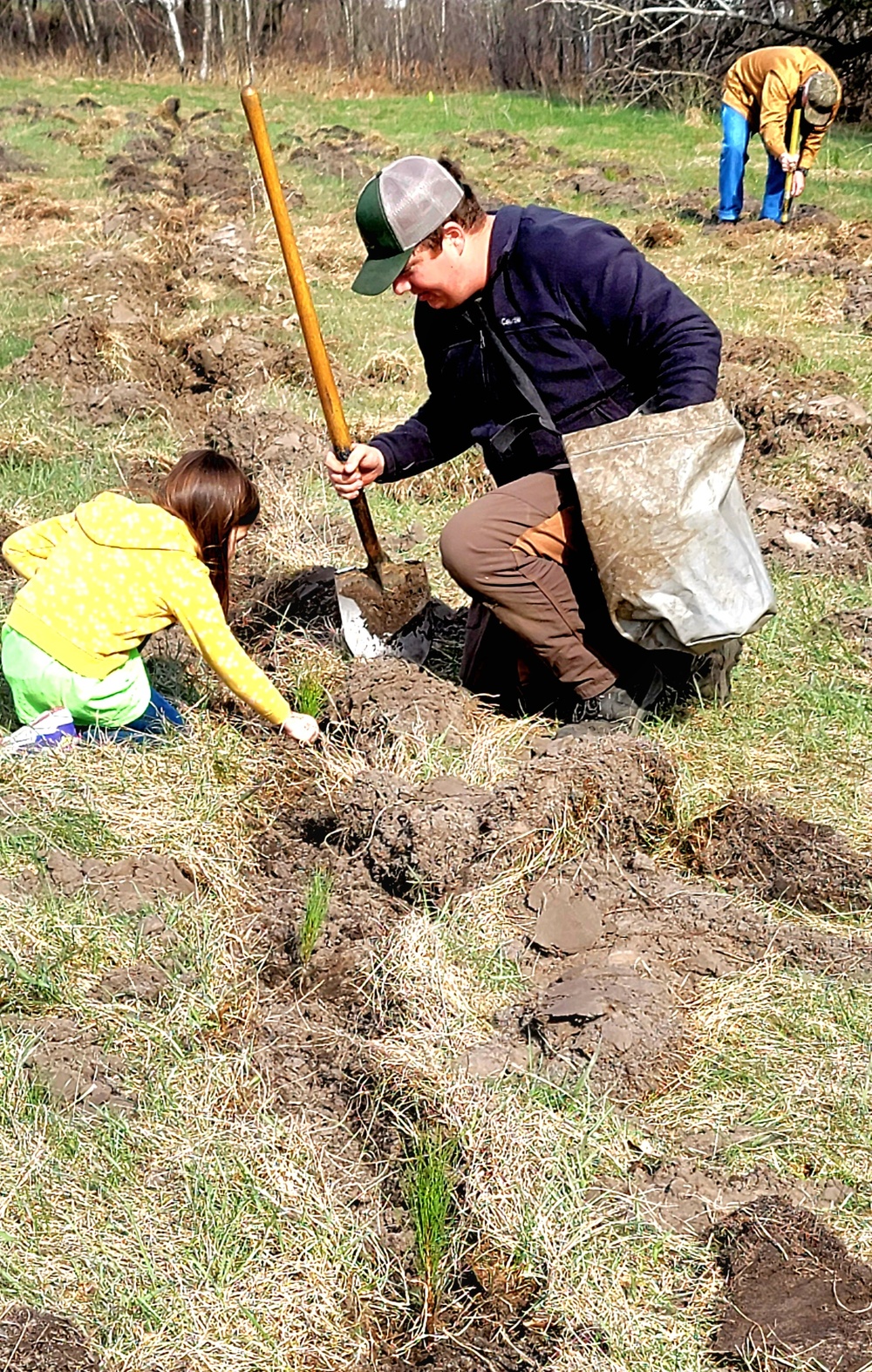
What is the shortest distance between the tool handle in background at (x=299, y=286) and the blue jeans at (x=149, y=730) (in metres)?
0.82

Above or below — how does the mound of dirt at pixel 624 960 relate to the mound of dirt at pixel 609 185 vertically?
below

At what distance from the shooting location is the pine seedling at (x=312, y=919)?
2.92 meters

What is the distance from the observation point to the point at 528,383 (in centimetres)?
347

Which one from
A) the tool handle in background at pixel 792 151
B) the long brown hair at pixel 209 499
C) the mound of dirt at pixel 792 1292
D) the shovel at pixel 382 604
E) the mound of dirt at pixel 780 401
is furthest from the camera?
the tool handle in background at pixel 792 151

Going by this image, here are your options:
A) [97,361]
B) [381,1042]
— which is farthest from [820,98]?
[381,1042]

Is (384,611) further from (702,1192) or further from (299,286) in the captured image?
(702,1192)

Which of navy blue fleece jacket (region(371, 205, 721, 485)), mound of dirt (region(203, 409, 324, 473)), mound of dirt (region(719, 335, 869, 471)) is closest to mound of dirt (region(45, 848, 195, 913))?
navy blue fleece jacket (region(371, 205, 721, 485))

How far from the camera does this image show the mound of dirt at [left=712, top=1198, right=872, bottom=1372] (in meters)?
2.06

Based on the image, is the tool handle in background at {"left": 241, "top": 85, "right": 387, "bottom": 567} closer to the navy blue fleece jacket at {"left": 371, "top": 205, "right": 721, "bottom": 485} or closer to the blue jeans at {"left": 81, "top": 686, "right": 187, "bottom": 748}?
the navy blue fleece jacket at {"left": 371, "top": 205, "right": 721, "bottom": 485}

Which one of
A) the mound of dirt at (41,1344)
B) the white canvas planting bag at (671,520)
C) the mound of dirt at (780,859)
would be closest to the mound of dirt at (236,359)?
the white canvas planting bag at (671,520)

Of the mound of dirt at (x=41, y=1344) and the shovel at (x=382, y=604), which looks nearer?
the mound of dirt at (x=41, y=1344)

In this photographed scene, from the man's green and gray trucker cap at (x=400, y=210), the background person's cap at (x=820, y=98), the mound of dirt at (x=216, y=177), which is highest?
the man's green and gray trucker cap at (x=400, y=210)

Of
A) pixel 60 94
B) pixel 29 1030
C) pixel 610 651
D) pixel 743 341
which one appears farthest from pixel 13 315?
pixel 60 94

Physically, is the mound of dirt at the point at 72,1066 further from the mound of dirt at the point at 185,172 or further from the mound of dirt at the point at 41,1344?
the mound of dirt at the point at 185,172
